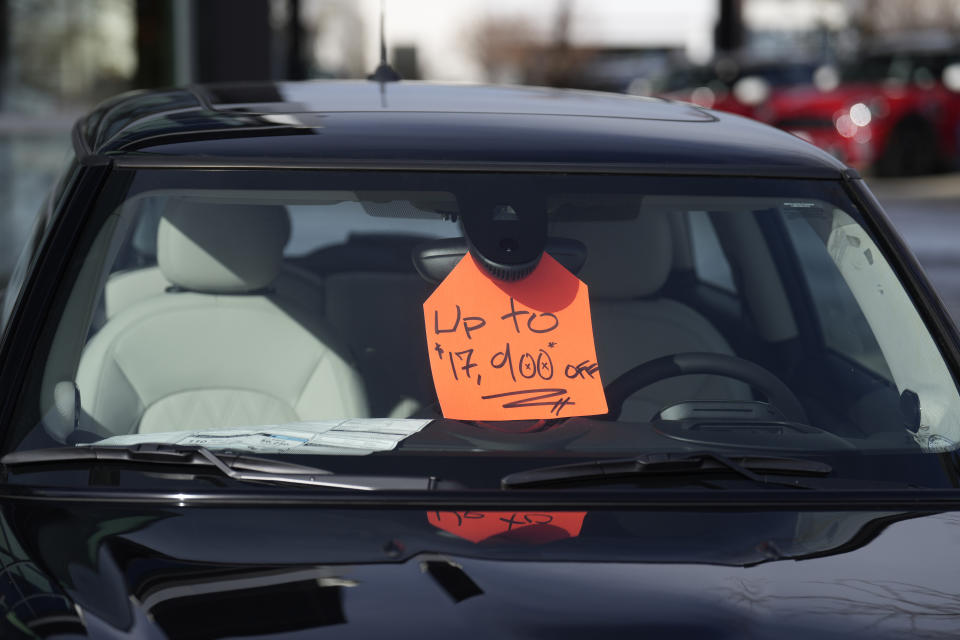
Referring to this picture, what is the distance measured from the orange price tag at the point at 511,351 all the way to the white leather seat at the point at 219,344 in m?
0.36

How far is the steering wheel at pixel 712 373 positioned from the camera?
2.27m

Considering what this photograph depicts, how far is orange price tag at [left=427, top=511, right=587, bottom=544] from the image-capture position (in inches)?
72.3

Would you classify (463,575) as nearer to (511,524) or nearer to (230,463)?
(511,524)

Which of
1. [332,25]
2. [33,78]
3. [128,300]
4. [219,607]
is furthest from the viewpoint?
[332,25]

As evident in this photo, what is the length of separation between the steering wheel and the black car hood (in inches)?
14.3

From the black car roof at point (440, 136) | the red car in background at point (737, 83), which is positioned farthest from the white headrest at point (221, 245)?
the red car in background at point (737, 83)

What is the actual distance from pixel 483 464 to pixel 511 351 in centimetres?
21

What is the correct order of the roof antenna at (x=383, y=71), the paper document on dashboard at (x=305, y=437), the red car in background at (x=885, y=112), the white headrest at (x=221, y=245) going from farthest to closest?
the red car in background at (x=885, y=112), the roof antenna at (x=383, y=71), the white headrest at (x=221, y=245), the paper document on dashboard at (x=305, y=437)

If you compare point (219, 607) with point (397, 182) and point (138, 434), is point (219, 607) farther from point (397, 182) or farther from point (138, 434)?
point (397, 182)

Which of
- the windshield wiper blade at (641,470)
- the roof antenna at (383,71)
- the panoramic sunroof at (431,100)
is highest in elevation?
the roof antenna at (383,71)

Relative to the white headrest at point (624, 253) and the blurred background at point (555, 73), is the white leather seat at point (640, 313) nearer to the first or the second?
the white headrest at point (624, 253)

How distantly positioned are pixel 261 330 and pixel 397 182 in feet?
1.88

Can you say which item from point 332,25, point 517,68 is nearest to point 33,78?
point 332,25

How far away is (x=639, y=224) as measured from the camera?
94.3 inches
